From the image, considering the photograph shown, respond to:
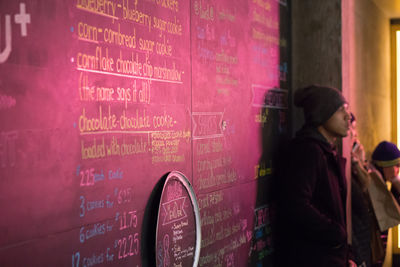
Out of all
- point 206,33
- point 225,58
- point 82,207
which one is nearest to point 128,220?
point 82,207

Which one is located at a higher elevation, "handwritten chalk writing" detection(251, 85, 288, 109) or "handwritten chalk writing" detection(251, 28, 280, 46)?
"handwritten chalk writing" detection(251, 28, 280, 46)

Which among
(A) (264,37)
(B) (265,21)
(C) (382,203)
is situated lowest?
(C) (382,203)

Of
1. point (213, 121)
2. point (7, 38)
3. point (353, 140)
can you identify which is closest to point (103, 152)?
point (7, 38)

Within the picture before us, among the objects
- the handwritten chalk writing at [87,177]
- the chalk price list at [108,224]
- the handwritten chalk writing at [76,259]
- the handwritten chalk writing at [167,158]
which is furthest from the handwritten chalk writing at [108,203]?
the handwritten chalk writing at [167,158]

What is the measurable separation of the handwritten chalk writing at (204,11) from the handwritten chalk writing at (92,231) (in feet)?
4.10

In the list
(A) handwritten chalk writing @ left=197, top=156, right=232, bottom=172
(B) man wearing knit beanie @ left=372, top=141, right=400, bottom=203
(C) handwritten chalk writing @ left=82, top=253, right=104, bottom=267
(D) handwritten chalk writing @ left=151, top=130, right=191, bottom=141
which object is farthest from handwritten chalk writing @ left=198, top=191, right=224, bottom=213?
(B) man wearing knit beanie @ left=372, top=141, right=400, bottom=203

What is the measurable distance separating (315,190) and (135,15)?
1832 millimetres

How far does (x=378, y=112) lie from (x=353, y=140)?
1.91 meters

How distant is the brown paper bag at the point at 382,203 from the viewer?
4816 millimetres

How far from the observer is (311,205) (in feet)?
11.4

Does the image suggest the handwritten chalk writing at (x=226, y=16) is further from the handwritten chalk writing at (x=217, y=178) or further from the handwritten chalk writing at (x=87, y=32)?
the handwritten chalk writing at (x=87, y=32)

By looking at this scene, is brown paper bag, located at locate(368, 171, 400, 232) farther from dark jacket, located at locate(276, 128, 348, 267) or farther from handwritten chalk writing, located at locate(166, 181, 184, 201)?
handwritten chalk writing, located at locate(166, 181, 184, 201)

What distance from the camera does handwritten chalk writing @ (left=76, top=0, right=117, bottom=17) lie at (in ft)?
6.56

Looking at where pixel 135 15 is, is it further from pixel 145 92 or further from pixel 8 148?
pixel 8 148
